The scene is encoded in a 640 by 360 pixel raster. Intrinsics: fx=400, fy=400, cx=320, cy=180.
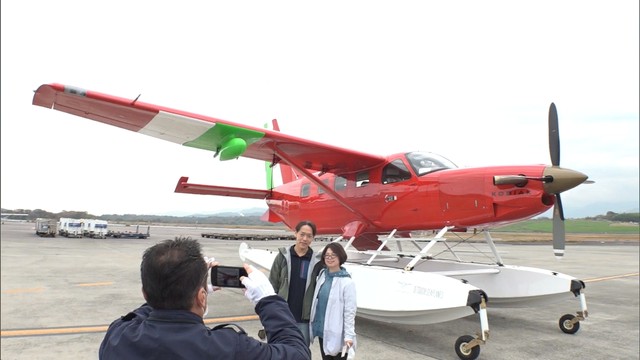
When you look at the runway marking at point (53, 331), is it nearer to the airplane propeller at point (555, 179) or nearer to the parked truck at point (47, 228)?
the airplane propeller at point (555, 179)

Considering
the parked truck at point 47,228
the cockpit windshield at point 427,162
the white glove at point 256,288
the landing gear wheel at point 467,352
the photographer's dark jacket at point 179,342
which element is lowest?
the landing gear wheel at point 467,352

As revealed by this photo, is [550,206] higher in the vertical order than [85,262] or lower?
higher

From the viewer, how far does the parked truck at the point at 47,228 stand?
78.6 feet

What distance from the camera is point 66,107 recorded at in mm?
5535

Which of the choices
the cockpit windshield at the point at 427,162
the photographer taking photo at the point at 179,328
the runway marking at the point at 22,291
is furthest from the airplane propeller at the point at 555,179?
the runway marking at the point at 22,291

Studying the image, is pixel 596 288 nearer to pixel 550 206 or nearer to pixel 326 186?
pixel 550 206

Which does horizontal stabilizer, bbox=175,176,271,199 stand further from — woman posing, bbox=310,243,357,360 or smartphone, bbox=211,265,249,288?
smartphone, bbox=211,265,249,288

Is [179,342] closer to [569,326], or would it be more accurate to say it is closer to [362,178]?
[569,326]

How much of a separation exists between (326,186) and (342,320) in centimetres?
468

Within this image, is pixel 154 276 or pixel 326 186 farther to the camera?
pixel 326 186

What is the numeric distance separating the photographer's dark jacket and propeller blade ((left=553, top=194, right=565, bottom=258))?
18.6ft

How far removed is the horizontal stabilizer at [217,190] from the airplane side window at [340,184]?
286cm

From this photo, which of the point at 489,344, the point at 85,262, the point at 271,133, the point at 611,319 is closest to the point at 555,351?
the point at 489,344

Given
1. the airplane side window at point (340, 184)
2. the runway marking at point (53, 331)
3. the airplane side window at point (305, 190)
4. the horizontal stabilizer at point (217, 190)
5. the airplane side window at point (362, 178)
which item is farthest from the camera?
the airplane side window at point (305, 190)
